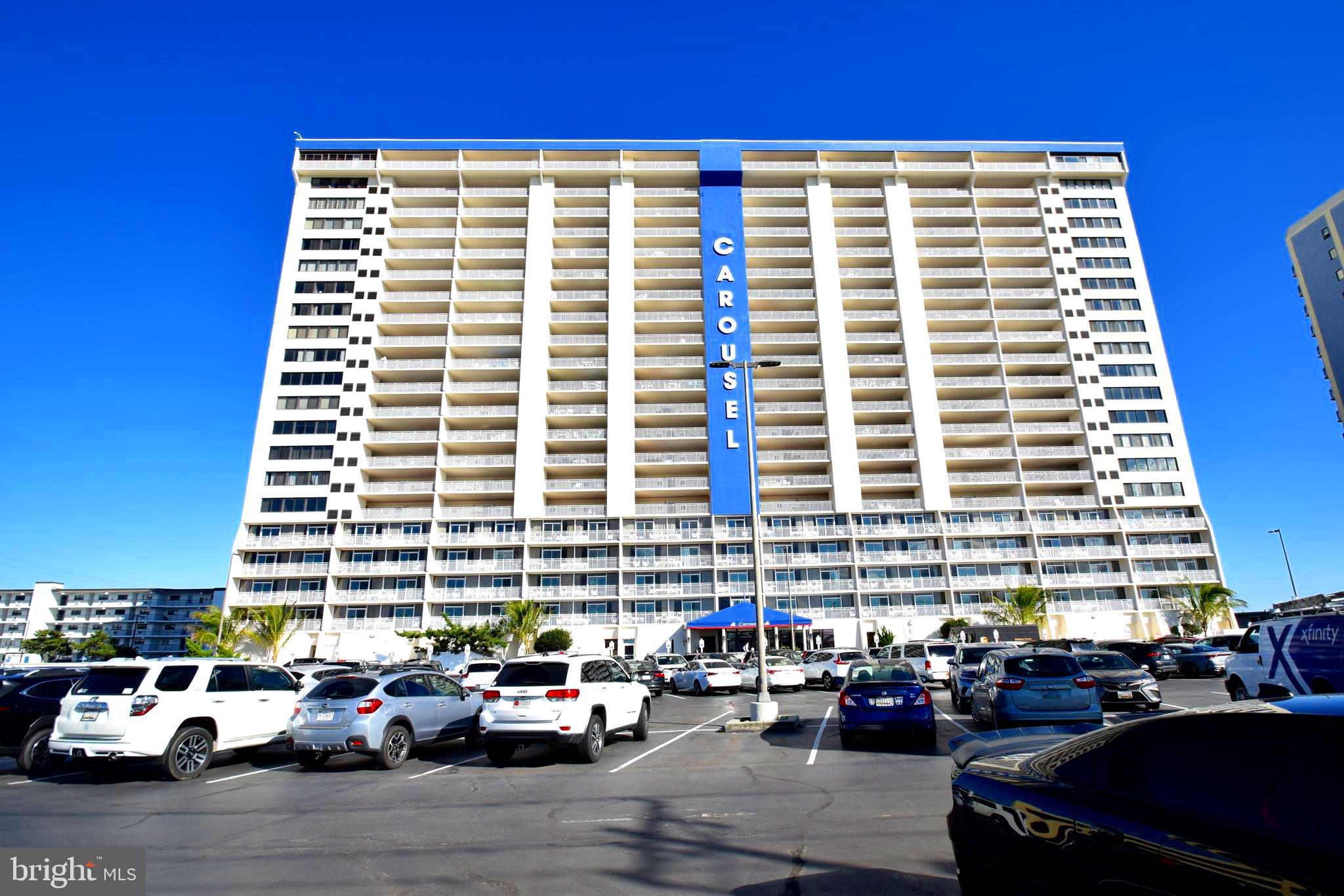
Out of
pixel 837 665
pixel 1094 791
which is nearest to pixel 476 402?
pixel 837 665

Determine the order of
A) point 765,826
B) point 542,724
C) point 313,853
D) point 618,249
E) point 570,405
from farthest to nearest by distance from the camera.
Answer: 1. point 618,249
2. point 570,405
3. point 542,724
4. point 765,826
5. point 313,853

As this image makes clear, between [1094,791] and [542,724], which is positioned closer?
[1094,791]

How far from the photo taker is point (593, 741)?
1261 cm

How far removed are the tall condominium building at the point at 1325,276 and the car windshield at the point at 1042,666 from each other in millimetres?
89091

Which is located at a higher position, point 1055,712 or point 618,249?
point 618,249

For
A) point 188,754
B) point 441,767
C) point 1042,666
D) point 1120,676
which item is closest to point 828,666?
point 1120,676

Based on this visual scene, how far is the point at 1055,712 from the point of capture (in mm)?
11992

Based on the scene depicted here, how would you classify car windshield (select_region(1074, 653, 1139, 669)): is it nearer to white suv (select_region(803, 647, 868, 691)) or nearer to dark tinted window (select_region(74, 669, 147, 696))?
white suv (select_region(803, 647, 868, 691))

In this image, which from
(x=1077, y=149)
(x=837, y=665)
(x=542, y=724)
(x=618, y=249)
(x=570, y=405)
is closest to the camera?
(x=542, y=724)

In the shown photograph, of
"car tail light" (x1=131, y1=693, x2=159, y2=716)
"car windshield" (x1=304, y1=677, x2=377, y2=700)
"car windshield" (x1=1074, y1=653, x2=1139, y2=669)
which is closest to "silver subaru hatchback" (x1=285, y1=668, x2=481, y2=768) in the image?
"car windshield" (x1=304, y1=677, x2=377, y2=700)

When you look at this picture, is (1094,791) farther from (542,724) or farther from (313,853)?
(542,724)

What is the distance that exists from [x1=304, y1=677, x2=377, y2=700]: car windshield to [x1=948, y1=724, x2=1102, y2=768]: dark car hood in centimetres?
999

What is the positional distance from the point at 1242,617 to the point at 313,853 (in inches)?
2778

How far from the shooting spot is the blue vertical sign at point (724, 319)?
192ft
